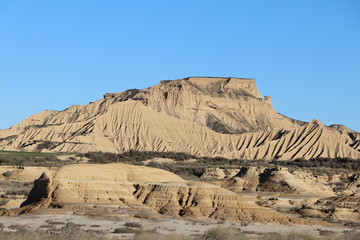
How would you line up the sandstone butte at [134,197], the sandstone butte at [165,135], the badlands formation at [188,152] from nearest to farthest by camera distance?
the sandstone butte at [134,197] < the badlands formation at [188,152] < the sandstone butte at [165,135]

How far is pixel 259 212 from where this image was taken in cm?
3622

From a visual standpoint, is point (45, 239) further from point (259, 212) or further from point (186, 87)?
point (186, 87)

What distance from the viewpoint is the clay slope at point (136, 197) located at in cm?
3575

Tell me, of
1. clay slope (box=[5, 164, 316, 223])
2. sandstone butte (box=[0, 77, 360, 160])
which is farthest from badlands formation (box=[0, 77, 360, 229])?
sandstone butte (box=[0, 77, 360, 160])

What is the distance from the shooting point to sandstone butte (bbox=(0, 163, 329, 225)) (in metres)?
35.7

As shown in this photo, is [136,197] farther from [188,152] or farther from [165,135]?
[165,135]

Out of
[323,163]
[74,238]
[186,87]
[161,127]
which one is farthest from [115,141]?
[74,238]

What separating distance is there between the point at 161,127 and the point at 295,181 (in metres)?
75.2

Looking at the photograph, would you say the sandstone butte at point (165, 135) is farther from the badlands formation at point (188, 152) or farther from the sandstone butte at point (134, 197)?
the sandstone butte at point (134, 197)

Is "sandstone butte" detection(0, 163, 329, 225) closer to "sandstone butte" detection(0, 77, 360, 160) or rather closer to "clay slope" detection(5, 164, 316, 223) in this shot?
"clay slope" detection(5, 164, 316, 223)

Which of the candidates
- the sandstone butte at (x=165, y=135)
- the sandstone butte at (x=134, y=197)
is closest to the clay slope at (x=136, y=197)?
the sandstone butte at (x=134, y=197)

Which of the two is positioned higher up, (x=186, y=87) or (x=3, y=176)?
(x=186, y=87)

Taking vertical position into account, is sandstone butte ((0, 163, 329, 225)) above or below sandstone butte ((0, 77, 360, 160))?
below

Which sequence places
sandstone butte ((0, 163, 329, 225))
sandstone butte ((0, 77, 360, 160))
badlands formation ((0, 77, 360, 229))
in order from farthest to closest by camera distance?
sandstone butte ((0, 77, 360, 160))
badlands formation ((0, 77, 360, 229))
sandstone butte ((0, 163, 329, 225))
